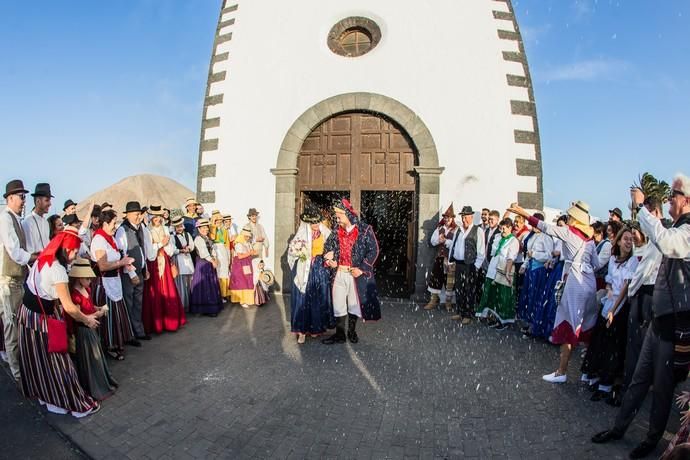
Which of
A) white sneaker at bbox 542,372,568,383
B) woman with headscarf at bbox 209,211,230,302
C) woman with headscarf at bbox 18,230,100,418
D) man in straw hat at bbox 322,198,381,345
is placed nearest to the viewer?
woman with headscarf at bbox 18,230,100,418

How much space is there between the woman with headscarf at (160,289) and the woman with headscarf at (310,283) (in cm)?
196

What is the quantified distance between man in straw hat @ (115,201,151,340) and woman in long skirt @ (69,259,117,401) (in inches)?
53.6

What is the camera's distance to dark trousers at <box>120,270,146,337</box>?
17.8 feet

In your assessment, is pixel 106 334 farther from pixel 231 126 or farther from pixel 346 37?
pixel 346 37

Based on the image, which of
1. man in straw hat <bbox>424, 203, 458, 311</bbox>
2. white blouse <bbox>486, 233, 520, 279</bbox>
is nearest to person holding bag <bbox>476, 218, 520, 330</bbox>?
white blouse <bbox>486, 233, 520, 279</bbox>

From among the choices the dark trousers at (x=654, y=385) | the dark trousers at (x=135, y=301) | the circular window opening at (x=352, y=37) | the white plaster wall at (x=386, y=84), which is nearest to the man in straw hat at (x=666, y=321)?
the dark trousers at (x=654, y=385)

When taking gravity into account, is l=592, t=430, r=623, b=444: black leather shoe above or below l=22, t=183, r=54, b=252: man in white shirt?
below

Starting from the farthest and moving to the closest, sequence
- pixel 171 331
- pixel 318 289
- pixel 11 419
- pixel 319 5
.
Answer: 1. pixel 319 5
2. pixel 171 331
3. pixel 318 289
4. pixel 11 419

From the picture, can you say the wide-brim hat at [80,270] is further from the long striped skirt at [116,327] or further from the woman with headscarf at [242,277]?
the woman with headscarf at [242,277]

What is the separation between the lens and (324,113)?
8758mm

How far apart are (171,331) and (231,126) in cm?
503

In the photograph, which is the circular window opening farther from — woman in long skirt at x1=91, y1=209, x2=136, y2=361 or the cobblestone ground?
the cobblestone ground

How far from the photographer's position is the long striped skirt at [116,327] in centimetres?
503

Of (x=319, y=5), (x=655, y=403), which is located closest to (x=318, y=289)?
(x=655, y=403)
